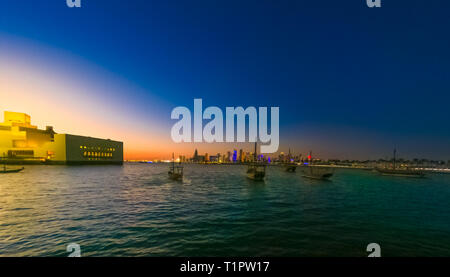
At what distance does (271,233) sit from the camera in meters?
12.4

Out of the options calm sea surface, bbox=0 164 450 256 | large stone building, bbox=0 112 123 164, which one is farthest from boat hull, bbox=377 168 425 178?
large stone building, bbox=0 112 123 164

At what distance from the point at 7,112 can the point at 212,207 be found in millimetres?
135948

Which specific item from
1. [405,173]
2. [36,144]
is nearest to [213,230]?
[405,173]

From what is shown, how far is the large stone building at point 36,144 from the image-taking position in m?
89.6

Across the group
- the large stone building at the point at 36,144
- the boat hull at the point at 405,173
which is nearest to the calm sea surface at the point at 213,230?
the boat hull at the point at 405,173

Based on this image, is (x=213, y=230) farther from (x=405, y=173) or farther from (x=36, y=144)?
(x=36, y=144)

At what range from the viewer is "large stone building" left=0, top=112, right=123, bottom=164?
8956cm

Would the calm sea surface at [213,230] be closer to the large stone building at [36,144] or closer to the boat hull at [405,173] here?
the boat hull at [405,173]

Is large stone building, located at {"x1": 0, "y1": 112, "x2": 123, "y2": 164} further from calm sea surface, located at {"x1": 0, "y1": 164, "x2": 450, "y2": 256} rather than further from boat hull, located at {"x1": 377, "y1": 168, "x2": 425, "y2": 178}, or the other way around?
boat hull, located at {"x1": 377, "y1": 168, "x2": 425, "y2": 178}

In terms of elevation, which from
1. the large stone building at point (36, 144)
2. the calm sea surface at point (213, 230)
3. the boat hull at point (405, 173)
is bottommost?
the boat hull at point (405, 173)

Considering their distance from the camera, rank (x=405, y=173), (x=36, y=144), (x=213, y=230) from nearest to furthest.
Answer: (x=213, y=230) → (x=405, y=173) → (x=36, y=144)

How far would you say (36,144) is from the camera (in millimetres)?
95375

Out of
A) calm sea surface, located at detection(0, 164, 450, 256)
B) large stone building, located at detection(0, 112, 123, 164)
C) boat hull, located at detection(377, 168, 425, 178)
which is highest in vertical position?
large stone building, located at detection(0, 112, 123, 164)
